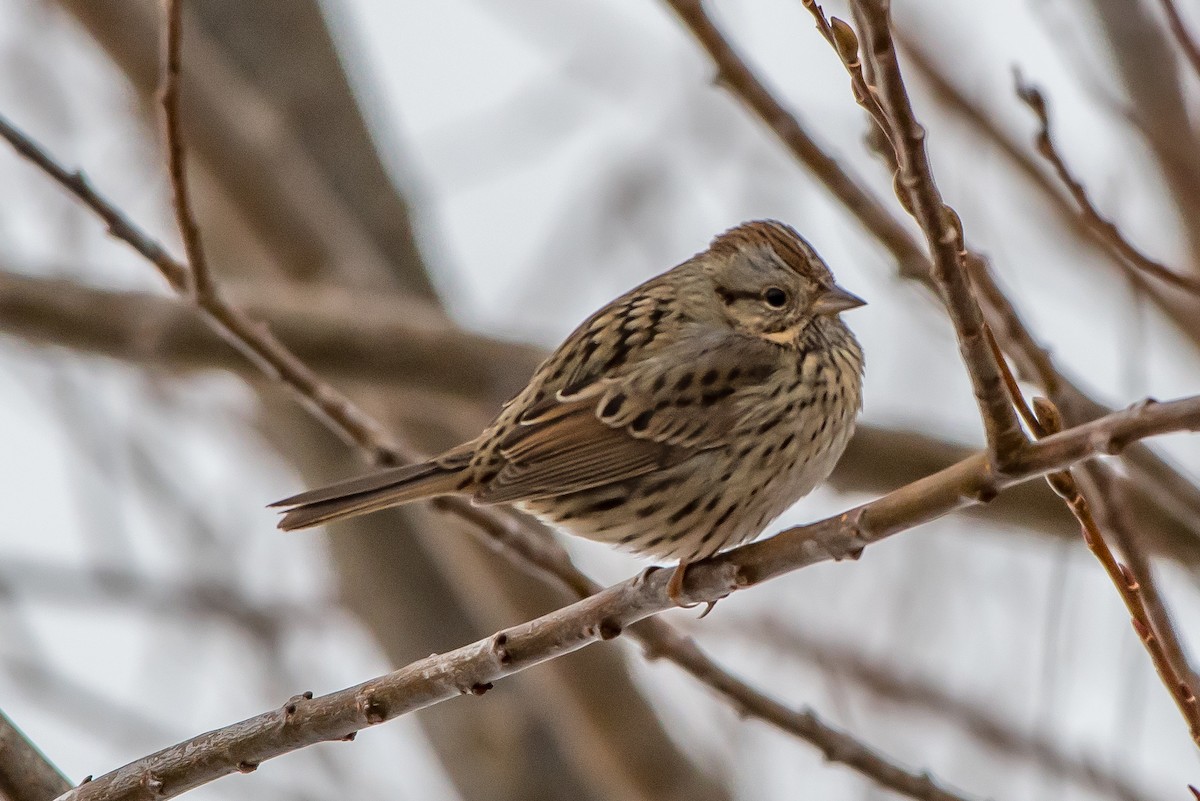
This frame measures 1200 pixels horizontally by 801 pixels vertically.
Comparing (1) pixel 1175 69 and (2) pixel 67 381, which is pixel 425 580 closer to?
(2) pixel 67 381

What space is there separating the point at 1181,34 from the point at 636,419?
2.26m

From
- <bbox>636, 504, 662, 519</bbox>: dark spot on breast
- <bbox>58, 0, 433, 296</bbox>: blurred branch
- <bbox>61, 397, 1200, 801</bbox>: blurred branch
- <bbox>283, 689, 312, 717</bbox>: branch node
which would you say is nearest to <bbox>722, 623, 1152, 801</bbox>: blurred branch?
<bbox>636, 504, 662, 519</bbox>: dark spot on breast

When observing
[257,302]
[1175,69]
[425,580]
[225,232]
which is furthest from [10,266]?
[1175,69]

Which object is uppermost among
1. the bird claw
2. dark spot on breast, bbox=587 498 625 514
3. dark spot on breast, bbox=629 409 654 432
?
dark spot on breast, bbox=629 409 654 432

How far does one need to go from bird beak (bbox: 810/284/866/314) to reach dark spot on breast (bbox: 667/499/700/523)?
0.90 meters

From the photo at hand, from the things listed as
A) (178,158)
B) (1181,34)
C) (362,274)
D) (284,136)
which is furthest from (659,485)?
(284,136)

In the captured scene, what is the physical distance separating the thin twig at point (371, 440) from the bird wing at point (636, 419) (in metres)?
0.20

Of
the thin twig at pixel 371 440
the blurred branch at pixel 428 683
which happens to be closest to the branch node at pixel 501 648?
the blurred branch at pixel 428 683

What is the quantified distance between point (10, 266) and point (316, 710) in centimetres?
410

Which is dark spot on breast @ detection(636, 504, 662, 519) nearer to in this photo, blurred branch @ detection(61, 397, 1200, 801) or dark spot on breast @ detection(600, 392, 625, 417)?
dark spot on breast @ detection(600, 392, 625, 417)

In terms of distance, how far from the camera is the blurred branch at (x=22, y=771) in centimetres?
333

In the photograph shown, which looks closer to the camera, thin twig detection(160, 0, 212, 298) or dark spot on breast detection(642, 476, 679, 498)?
thin twig detection(160, 0, 212, 298)

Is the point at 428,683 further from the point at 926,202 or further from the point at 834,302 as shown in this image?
the point at 834,302

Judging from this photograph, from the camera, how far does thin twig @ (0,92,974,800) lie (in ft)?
12.3
